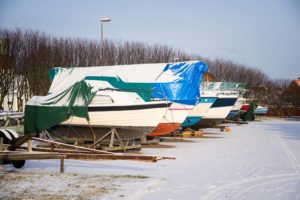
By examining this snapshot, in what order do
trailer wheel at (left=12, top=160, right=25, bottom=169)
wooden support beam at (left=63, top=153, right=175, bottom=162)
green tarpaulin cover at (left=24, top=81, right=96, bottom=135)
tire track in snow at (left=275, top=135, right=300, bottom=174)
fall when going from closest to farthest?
1. wooden support beam at (left=63, top=153, right=175, bottom=162)
2. trailer wheel at (left=12, top=160, right=25, bottom=169)
3. tire track in snow at (left=275, top=135, right=300, bottom=174)
4. green tarpaulin cover at (left=24, top=81, right=96, bottom=135)

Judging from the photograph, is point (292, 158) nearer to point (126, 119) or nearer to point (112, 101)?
point (126, 119)

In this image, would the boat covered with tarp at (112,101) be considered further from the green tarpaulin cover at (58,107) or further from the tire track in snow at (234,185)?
the tire track in snow at (234,185)

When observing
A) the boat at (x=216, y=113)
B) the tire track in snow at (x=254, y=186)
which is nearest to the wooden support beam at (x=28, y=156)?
the tire track in snow at (x=254, y=186)

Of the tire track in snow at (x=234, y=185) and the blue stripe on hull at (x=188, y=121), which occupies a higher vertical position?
the blue stripe on hull at (x=188, y=121)

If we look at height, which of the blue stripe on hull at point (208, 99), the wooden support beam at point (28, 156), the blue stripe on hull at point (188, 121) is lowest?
the blue stripe on hull at point (188, 121)

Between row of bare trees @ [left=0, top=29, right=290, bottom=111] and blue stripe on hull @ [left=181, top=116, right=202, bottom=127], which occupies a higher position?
row of bare trees @ [left=0, top=29, right=290, bottom=111]

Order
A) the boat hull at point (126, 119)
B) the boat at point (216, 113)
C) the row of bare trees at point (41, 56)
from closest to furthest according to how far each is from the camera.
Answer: the boat hull at point (126, 119) → the boat at point (216, 113) → the row of bare trees at point (41, 56)

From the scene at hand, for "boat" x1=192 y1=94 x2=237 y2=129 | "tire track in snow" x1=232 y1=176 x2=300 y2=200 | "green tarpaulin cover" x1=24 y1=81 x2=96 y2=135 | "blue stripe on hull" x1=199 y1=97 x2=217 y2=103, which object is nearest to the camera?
"tire track in snow" x1=232 y1=176 x2=300 y2=200

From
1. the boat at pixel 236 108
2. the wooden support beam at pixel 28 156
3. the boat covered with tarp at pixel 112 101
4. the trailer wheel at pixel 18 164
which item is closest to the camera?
the wooden support beam at pixel 28 156

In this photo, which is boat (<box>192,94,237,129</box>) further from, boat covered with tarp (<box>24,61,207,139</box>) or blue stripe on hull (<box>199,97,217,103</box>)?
boat covered with tarp (<box>24,61,207,139</box>)

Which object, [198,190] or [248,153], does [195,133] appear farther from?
[198,190]

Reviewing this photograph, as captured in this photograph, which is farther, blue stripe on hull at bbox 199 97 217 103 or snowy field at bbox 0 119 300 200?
blue stripe on hull at bbox 199 97 217 103

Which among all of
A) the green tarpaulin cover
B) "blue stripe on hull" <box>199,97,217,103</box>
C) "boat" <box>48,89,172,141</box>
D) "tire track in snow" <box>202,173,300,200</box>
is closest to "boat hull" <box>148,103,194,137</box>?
"boat" <box>48,89,172,141</box>

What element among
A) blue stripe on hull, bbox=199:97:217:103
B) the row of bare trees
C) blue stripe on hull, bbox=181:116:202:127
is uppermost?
the row of bare trees
